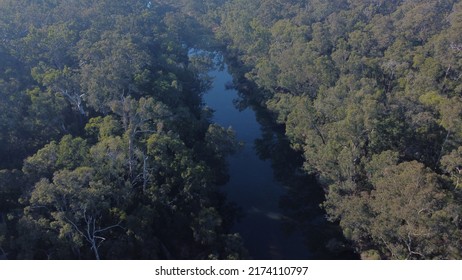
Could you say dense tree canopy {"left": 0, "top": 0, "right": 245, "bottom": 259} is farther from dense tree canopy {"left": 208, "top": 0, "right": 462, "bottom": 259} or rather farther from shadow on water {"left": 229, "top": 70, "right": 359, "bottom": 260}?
dense tree canopy {"left": 208, "top": 0, "right": 462, "bottom": 259}

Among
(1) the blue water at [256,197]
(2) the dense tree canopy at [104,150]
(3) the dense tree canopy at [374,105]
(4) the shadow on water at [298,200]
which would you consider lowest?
(1) the blue water at [256,197]

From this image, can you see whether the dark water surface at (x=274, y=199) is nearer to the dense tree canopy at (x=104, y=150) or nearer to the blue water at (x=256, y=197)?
the blue water at (x=256, y=197)

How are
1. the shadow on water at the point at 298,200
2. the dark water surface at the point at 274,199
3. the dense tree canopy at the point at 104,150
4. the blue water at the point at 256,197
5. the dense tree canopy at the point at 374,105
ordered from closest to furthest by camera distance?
1. the dense tree canopy at the point at 374,105
2. the dense tree canopy at the point at 104,150
3. the shadow on water at the point at 298,200
4. the dark water surface at the point at 274,199
5. the blue water at the point at 256,197

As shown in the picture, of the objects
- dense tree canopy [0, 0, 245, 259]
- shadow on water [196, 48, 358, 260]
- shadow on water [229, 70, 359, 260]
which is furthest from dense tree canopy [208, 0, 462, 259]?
dense tree canopy [0, 0, 245, 259]

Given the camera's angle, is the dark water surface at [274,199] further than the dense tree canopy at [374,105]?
Yes

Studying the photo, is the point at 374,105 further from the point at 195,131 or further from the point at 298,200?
the point at 195,131

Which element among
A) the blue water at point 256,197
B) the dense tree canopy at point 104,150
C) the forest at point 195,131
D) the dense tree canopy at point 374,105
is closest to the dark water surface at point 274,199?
the blue water at point 256,197
